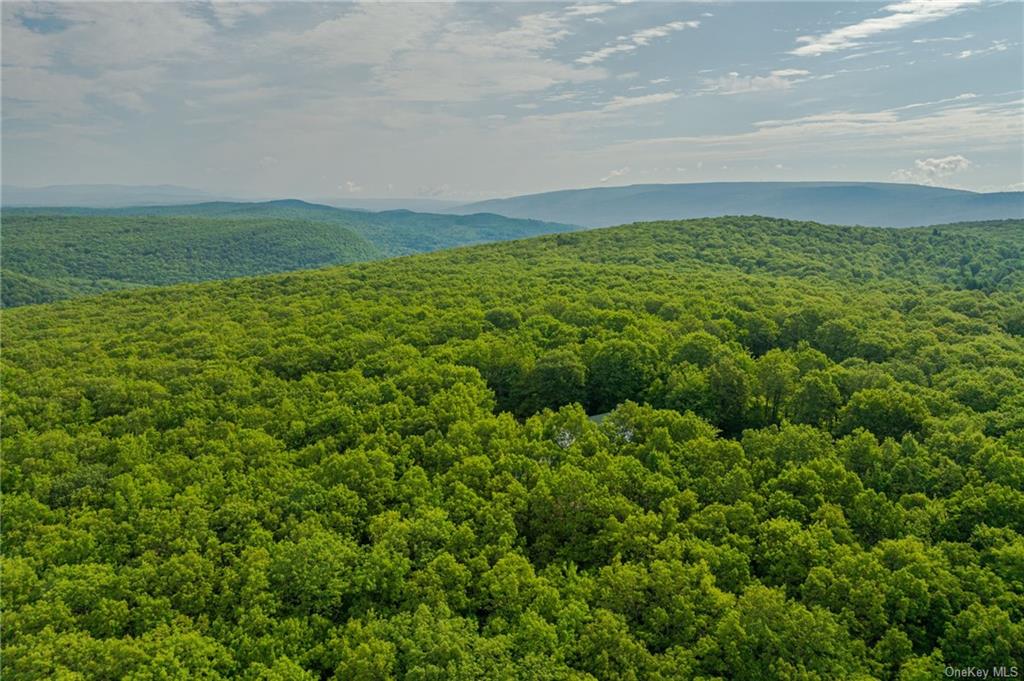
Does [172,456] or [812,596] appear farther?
[172,456]

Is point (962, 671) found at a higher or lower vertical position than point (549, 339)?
lower

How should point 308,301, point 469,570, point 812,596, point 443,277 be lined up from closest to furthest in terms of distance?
point 812,596 < point 469,570 < point 308,301 < point 443,277

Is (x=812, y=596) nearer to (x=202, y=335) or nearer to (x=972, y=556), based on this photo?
(x=972, y=556)

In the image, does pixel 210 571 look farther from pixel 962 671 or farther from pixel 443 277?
pixel 443 277

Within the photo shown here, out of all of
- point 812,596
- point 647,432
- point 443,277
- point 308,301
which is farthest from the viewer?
point 443,277

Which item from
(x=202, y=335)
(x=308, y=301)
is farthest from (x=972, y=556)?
(x=308, y=301)

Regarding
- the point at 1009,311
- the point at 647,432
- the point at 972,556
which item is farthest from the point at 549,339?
the point at 1009,311

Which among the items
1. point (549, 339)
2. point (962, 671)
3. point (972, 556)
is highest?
point (549, 339)
